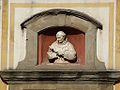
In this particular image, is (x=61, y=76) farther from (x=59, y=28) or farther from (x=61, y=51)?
(x=59, y=28)

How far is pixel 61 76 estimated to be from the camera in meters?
14.2

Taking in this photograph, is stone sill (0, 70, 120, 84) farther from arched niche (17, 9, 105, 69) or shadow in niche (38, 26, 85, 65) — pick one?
shadow in niche (38, 26, 85, 65)

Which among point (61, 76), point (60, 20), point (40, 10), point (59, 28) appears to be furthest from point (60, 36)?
point (61, 76)

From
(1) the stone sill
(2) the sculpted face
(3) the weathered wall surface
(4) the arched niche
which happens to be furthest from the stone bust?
(3) the weathered wall surface

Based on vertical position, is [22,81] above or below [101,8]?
below

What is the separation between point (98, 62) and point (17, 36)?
1.40 meters

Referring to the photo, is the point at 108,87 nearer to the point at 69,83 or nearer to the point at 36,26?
the point at 69,83

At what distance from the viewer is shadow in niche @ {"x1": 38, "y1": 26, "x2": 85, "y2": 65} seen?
14.4 m

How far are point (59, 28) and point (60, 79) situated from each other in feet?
2.80

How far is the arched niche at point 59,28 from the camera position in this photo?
14281mm

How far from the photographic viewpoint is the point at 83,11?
1437 centimetres

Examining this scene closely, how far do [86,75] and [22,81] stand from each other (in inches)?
41.0

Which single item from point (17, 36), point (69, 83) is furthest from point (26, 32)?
point (69, 83)

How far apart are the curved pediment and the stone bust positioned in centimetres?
21
